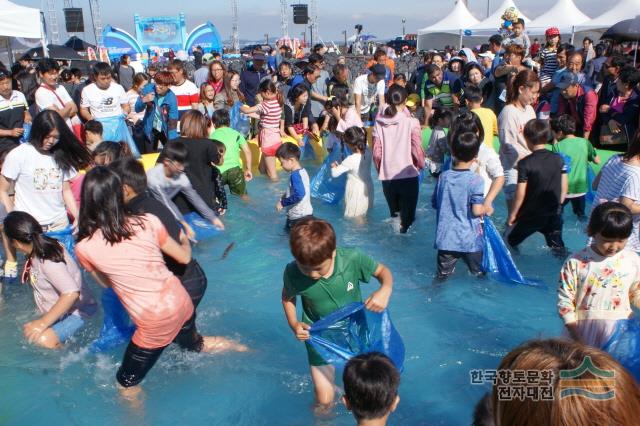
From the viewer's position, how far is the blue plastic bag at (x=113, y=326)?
3932 millimetres

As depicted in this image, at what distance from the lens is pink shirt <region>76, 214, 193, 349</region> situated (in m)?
3.12

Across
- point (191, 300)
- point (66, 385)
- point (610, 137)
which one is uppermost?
point (610, 137)

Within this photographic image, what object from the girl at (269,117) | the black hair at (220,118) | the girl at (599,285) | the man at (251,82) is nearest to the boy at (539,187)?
the girl at (599,285)

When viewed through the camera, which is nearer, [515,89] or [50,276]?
[50,276]

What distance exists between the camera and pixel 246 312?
5.12 metres

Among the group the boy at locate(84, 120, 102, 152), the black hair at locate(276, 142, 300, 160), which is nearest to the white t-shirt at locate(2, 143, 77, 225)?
the boy at locate(84, 120, 102, 152)

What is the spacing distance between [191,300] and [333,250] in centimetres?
120

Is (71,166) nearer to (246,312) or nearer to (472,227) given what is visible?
(246,312)

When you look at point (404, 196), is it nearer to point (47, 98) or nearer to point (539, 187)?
point (539, 187)

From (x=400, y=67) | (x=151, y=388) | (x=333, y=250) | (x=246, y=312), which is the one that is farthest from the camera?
(x=400, y=67)

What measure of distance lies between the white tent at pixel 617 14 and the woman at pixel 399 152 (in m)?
17.3

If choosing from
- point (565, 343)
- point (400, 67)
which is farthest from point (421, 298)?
point (400, 67)

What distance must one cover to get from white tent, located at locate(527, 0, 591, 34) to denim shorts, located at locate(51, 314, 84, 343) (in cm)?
2371

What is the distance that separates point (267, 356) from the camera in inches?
172
